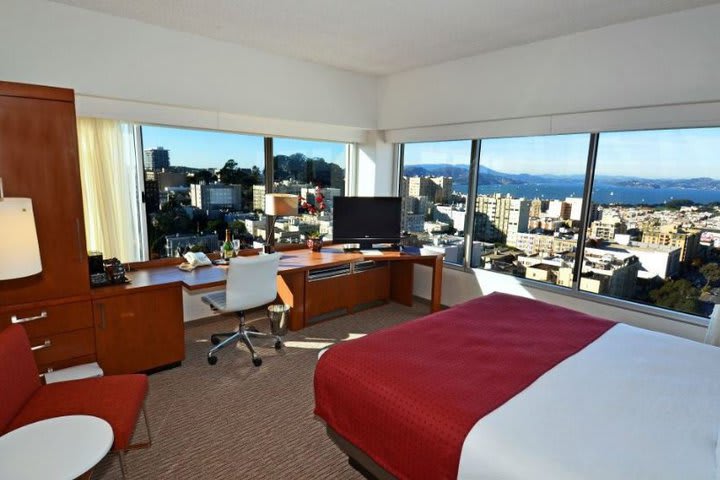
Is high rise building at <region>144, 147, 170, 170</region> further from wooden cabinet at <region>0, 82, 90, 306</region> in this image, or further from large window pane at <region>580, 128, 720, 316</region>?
large window pane at <region>580, 128, 720, 316</region>

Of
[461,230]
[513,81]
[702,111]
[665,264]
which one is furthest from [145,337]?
[702,111]

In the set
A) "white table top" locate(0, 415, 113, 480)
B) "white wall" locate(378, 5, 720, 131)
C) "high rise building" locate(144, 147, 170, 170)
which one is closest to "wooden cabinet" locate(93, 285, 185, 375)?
"white table top" locate(0, 415, 113, 480)

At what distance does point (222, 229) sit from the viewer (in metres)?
4.25

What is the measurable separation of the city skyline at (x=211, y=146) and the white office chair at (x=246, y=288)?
4.65 ft

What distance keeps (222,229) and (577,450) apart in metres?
3.71

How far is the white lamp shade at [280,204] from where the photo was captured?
407cm

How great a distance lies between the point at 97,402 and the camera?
1977 mm

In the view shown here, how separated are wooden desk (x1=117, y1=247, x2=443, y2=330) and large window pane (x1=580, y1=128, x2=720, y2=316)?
162 centimetres

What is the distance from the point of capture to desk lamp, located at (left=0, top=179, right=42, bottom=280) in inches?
77.8

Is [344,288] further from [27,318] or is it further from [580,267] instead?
[27,318]

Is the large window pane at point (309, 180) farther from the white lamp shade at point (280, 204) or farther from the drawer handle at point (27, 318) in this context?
the drawer handle at point (27, 318)

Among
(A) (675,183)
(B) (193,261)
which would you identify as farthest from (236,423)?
(A) (675,183)

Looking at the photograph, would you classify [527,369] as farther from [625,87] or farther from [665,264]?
[625,87]

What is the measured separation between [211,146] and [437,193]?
8.60 ft
